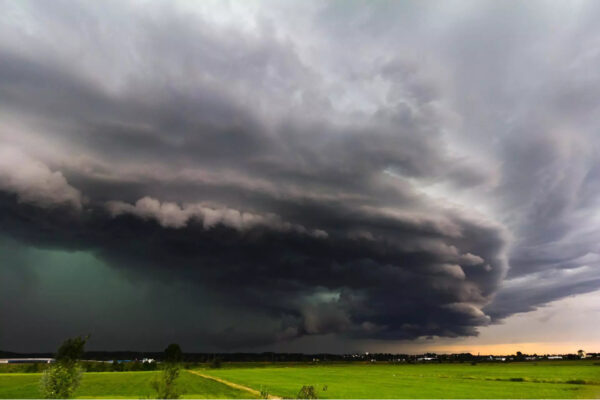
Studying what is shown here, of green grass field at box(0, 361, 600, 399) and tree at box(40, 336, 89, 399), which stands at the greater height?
tree at box(40, 336, 89, 399)

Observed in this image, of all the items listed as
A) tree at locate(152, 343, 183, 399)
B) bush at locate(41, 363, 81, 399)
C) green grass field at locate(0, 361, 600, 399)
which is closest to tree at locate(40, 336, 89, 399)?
bush at locate(41, 363, 81, 399)

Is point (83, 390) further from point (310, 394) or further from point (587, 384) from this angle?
point (587, 384)

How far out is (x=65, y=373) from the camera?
44.3 metres

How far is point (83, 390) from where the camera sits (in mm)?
98938

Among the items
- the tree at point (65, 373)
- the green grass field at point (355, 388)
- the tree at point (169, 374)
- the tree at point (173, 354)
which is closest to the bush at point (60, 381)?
the tree at point (65, 373)

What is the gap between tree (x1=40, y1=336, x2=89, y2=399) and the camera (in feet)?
143

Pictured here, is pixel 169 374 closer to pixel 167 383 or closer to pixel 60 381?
pixel 167 383

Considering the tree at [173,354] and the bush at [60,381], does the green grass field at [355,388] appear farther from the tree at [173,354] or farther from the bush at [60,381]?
the tree at [173,354]

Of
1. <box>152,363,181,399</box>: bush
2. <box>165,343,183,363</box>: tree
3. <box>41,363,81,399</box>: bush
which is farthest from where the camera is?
<box>41,363,81,399</box>: bush

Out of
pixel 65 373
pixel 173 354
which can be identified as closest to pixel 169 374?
pixel 173 354

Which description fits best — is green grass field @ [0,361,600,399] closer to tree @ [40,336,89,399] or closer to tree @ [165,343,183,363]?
tree @ [40,336,89,399]

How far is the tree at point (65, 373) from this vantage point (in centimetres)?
4372

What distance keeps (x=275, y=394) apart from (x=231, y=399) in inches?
670

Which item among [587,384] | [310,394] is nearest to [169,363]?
[310,394]
